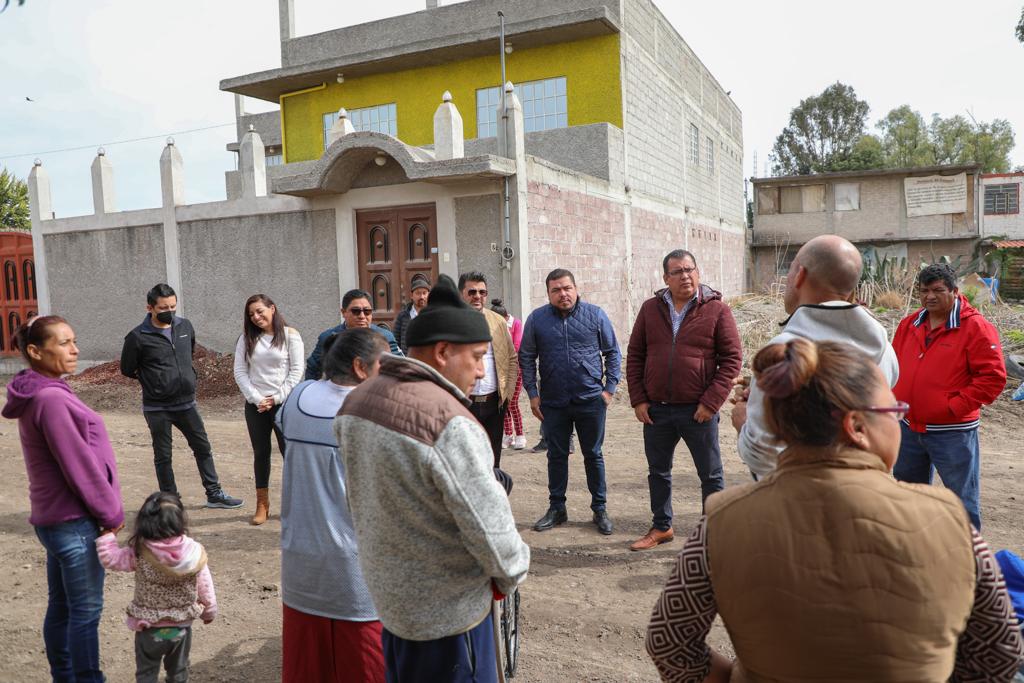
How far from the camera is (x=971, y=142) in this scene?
4562 cm

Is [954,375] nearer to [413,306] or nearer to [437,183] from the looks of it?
[413,306]

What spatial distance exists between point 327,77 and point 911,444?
1749cm

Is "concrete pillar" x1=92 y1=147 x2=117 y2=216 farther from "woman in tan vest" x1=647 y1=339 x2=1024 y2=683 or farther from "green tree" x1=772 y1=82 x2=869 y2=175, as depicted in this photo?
"green tree" x1=772 y1=82 x2=869 y2=175

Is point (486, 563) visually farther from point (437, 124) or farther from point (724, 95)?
point (724, 95)

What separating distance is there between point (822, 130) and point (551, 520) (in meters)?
49.9

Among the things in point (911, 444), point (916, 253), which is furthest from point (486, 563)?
point (916, 253)

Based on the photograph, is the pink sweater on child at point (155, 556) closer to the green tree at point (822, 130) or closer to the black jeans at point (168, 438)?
the black jeans at point (168, 438)

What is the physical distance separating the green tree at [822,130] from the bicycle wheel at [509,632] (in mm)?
48599

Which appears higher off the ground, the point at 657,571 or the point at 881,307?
the point at 881,307

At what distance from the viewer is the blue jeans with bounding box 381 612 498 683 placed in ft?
7.06

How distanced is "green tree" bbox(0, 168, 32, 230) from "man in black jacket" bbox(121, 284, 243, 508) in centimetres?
3085

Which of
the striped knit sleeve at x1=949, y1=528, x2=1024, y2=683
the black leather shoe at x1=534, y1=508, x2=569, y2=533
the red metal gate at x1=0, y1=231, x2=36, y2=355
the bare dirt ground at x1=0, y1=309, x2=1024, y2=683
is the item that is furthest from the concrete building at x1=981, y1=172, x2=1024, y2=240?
the striped knit sleeve at x1=949, y1=528, x2=1024, y2=683

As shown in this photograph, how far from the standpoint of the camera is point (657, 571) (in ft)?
15.4

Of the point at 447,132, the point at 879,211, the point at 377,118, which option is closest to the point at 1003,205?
the point at 879,211
